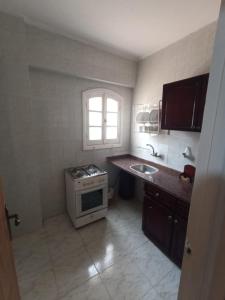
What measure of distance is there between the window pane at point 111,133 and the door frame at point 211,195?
7.50 ft

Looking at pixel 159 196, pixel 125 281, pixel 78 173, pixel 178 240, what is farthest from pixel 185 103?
pixel 125 281

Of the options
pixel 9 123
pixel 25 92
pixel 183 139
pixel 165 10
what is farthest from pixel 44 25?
pixel 183 139

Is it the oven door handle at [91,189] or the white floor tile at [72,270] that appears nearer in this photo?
the white floor tile at [72,270]

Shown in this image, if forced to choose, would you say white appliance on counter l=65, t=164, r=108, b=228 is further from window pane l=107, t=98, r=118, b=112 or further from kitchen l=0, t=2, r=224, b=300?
window pane l=107, t=98, r=118, b=112

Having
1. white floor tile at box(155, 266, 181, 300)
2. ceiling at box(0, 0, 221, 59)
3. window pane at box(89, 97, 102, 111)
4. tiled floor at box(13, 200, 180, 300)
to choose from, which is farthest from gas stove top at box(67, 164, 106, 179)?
ceiling at box(0, 0, 221, 59)

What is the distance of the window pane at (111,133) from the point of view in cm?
280

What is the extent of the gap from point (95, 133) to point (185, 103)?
1507 millimetres

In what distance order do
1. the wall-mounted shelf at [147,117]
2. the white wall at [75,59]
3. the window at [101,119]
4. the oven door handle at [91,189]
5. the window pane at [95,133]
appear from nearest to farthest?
the white wall at [75,59], the oven door handle at [91,189], the wall-mounted shelf at [147,117], the window at [101,119], the window pane at [95,133]

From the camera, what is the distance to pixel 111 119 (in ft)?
9.19

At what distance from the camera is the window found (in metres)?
2.51

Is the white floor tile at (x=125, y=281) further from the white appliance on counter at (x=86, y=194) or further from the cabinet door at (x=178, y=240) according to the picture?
the white appliance on counter at (x=86, y=194)

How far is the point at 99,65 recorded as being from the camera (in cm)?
236

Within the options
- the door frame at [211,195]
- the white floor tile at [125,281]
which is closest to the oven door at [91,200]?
the white floor tile at [125,281]

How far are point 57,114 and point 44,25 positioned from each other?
1.09m
